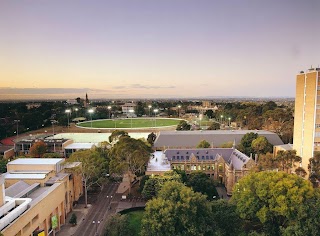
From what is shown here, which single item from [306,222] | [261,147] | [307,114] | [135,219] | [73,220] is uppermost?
[307,114]

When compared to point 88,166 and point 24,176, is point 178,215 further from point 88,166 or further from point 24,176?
point 24,176

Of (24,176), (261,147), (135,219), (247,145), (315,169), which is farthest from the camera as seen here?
(247,145)

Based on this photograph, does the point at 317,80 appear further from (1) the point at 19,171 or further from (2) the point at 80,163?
(1) the point at 19,171

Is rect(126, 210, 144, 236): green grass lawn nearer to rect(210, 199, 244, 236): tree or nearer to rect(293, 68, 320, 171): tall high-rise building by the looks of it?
rect(210, 199, 244, 236): tree

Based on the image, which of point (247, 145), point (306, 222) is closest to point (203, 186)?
point (306, 222)

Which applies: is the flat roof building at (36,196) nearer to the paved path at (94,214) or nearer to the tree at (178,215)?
the paved path at (94,214)

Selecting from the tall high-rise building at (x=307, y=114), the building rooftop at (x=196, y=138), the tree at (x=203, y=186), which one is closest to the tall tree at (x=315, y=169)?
the tall high-rise building at (x=307, y=114)

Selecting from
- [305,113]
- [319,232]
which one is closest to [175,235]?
[319,232]
